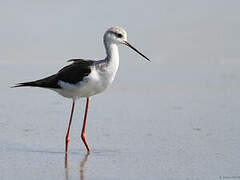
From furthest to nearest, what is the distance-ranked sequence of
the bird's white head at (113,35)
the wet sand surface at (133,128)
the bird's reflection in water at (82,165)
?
the bird's white head at (113,35)
the wet sand surface at (133,128)
the bird's reflection in water at (82,165)

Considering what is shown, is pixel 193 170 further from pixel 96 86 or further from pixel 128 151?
pixel 96 86

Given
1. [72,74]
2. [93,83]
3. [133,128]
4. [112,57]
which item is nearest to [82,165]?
[93,83]

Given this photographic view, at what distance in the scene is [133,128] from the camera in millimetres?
6871

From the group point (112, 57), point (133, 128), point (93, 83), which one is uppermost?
point (112, 57)

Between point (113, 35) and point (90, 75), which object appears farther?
point (113, 35)

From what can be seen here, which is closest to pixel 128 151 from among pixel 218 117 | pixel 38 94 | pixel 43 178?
pixel 43 178

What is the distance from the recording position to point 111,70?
6.18 meters

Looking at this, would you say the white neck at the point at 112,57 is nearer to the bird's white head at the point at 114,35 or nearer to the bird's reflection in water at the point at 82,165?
the bird's white head at the point at 114,35

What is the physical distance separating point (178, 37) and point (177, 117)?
4870mm

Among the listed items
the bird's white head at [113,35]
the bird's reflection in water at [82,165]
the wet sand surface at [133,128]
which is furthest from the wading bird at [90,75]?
the wet sand surface at [133,128]

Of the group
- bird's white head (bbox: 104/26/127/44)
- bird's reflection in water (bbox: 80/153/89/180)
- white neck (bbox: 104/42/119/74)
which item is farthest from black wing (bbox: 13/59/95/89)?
bird's reflection in water (bbox: 80/153/89/180)

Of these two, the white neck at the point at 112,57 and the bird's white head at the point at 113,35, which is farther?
the bird's white head at the point at 113,35

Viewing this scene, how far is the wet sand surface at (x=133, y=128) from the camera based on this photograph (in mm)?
5277

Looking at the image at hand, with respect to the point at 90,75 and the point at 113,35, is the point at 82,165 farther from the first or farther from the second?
the point at 113,35
